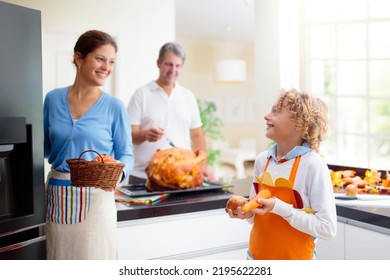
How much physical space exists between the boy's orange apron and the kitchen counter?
428 millimetres

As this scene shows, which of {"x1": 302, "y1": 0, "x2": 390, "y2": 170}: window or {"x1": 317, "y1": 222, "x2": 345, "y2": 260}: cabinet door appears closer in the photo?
{"x1": 317, "y1": 222, "x2": 345, "y2": 260}: cabinet door

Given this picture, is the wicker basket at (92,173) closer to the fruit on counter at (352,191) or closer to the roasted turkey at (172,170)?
the roasted turkey at (172,170)

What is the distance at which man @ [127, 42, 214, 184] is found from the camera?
285 centimetres

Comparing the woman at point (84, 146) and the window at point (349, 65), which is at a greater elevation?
the window at point (349, 65)

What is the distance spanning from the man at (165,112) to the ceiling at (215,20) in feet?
6.84

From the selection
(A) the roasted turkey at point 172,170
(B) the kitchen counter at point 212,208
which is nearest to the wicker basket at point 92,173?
(B) the kitchen counter at point 212,208

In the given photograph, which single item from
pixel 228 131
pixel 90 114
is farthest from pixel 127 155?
pixel 228 131

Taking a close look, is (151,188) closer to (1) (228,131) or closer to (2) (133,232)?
(2) (133,232)

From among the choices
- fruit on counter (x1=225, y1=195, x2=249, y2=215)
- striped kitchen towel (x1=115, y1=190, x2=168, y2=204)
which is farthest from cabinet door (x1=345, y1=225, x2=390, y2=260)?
striped kitchen towel (x1=115, y1=190, x2=168, y2=204)

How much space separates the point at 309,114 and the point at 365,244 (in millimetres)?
659

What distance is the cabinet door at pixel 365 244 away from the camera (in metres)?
1.75

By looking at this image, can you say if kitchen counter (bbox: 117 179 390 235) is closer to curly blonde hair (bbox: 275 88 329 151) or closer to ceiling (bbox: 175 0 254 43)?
curly blonde hair (bbox: 275 88 329 151)

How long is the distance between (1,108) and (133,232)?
2.51 feet
